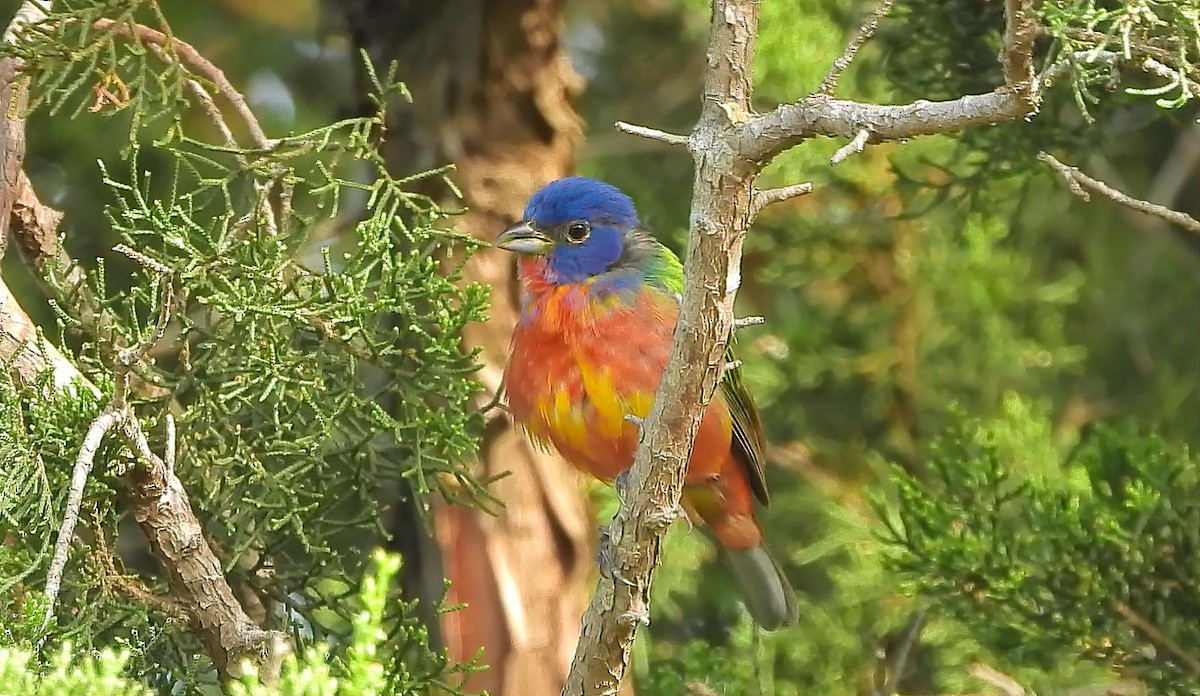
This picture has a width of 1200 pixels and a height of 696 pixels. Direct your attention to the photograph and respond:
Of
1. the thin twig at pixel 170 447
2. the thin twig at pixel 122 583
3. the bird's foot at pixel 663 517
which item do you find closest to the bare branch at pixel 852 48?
the bird's foot at pixel 663 517

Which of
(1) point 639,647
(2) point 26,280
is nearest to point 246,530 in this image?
(1) point 639,647

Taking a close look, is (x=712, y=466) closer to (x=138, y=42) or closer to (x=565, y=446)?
(x=565, y=446)

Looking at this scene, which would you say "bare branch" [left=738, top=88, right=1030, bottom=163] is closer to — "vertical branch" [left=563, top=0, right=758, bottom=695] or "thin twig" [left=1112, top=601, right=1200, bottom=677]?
"vertical branch" [left=563, top=0, right=758, bottom=695]

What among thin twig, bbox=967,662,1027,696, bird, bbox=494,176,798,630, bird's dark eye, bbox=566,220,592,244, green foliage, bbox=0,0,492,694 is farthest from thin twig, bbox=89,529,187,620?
thin twig, bbox=967,662,1027,696

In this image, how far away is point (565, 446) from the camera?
11.0ft

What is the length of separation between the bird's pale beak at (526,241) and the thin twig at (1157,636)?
1.64 meters

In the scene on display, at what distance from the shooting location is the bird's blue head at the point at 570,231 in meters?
3.50

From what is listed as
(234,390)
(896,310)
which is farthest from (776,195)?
(896,310)

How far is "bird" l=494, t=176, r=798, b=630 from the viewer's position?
3.27 m

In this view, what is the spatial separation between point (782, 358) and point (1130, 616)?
6.03ft

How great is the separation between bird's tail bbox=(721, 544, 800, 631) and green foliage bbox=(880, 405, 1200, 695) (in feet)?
1.74

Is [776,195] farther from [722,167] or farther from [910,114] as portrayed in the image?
[910,114]

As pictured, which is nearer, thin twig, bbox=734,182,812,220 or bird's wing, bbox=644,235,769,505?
thin twig, bbox=734,182,812,220

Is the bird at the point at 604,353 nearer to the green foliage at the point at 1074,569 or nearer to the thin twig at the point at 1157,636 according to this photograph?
the green foliage at the point at 1074,569
